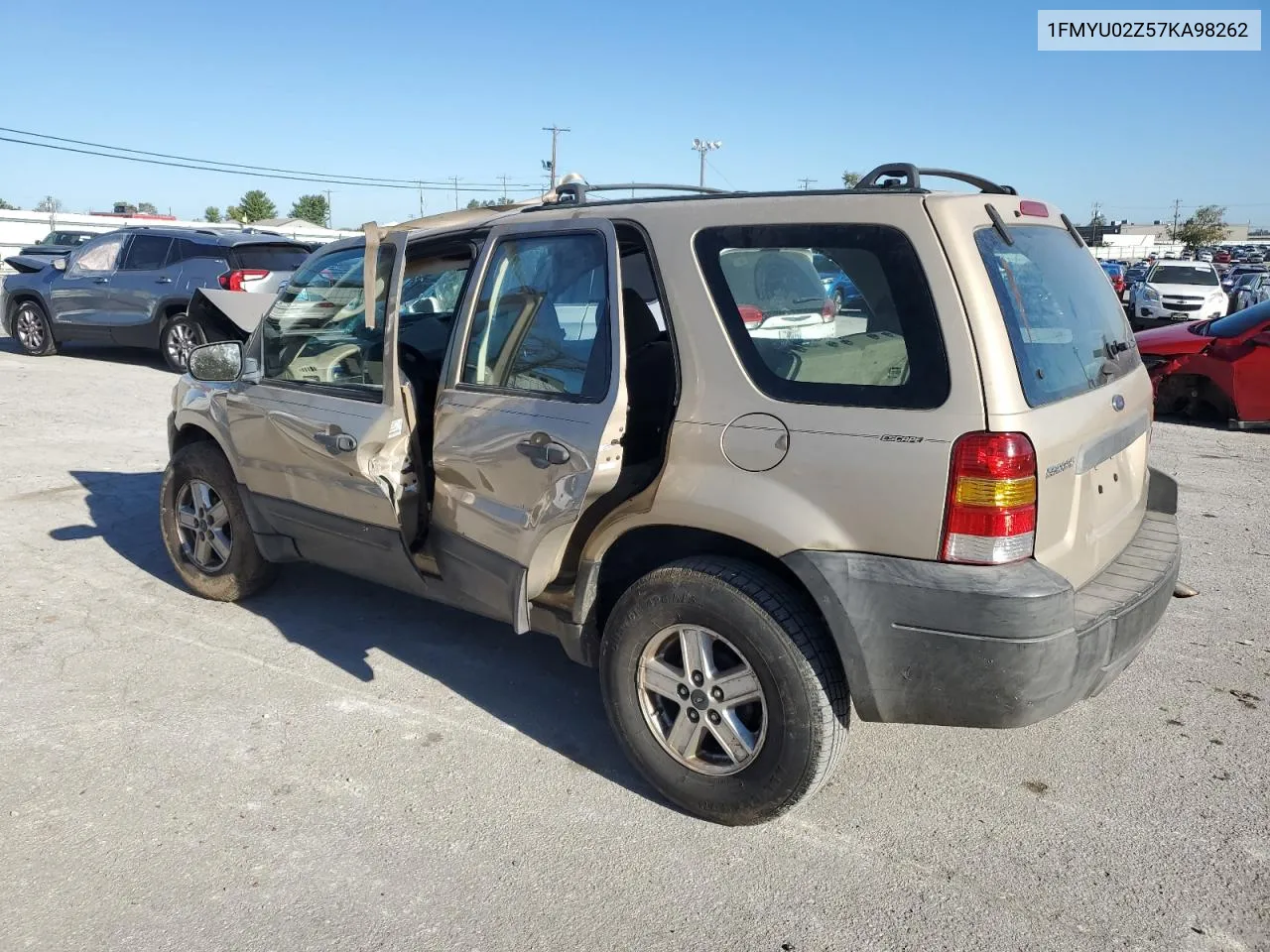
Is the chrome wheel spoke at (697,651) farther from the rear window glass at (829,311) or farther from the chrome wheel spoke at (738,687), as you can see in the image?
the rear window glass at (829,311)

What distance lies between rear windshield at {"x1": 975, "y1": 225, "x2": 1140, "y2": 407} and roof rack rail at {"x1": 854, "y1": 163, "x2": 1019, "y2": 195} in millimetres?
235

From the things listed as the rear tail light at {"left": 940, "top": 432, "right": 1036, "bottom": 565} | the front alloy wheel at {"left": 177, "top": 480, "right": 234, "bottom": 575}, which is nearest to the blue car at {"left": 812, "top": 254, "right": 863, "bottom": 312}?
the rear tail light at {"left": 940, "top": 432, "right": 1036, "bottom": 565}

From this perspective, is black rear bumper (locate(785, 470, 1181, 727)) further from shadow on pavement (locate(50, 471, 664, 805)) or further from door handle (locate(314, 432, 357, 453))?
door handle (locate(314, 432, 357, 453))

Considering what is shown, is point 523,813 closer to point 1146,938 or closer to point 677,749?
point 677,749

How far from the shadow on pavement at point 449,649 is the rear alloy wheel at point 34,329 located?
396 inches

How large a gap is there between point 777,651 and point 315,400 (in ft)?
7.61

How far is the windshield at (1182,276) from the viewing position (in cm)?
2403

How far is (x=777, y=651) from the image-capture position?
2854 mm

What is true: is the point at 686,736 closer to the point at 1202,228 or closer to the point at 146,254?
the point at 146,254

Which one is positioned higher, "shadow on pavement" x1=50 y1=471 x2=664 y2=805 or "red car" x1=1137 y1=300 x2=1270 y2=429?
"red car" x1=1137 y1=300 x2=1270 y2=429

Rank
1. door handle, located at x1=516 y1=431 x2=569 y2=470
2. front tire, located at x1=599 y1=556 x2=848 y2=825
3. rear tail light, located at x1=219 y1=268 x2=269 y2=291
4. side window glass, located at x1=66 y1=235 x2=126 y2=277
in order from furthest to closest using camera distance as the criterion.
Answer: side window glass, located at x1=66 y1=235 x2=126 y2=277
rear tail light, located at x1=219 y1=268 x2=269 y2=291
door handle, located at x1=516 y1=431 x2=569 y2=470
front tire, located at x1=599 y1=556 x2=848 y2=825

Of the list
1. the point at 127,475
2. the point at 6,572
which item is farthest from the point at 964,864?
the point at 127,475

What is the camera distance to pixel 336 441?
3986 mm

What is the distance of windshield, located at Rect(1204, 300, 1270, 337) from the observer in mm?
9516
